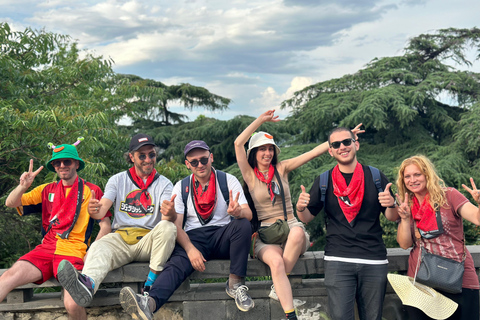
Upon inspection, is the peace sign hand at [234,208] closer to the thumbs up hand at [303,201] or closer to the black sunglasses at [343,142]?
the thumbs up hand at [303,201]

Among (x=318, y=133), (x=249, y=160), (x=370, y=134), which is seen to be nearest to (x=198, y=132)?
(x=318, y=133)

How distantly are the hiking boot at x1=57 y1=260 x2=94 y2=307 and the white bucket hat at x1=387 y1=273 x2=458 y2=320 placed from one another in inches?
98.6

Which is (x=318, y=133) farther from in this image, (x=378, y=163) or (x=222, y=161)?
(x=222, y=161)

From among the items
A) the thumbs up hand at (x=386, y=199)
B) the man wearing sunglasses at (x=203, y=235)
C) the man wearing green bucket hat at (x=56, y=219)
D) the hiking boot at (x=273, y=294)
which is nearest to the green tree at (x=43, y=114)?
the man wearing green bucket hat at (x=56, y=219)

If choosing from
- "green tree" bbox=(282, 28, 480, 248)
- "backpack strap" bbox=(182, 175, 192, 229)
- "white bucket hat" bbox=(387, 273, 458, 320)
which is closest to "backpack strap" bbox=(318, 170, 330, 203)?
"white bucket hat" bbox=(387, 273, 458, 320)

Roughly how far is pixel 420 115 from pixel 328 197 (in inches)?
474

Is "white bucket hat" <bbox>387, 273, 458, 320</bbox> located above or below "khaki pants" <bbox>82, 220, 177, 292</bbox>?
below

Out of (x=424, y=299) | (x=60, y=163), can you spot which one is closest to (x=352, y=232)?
(x=424, y=299)

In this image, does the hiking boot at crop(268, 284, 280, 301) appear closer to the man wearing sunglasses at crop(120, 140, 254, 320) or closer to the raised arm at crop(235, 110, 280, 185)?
the man wearing sunglasses at crop(120, 140, 254, 320)

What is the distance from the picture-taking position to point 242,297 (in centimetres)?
396

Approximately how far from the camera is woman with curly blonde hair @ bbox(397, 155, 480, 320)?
357cm

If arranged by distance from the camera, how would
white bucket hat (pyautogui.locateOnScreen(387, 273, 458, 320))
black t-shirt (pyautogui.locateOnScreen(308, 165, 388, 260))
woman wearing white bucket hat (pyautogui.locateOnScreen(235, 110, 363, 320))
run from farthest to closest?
1. woman wearing white bucket hat (pyautogui.locateOnScreen(235, 110, 363, 320))
2. black t-shirt (pyautogui.locateOnScreen(308, 165, 388, 260))
3. white bucket hat (pyautogui.locateOnScreen(387, 273, 458, 320))

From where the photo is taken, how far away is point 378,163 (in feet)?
44.1

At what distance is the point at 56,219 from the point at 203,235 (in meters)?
1.46
